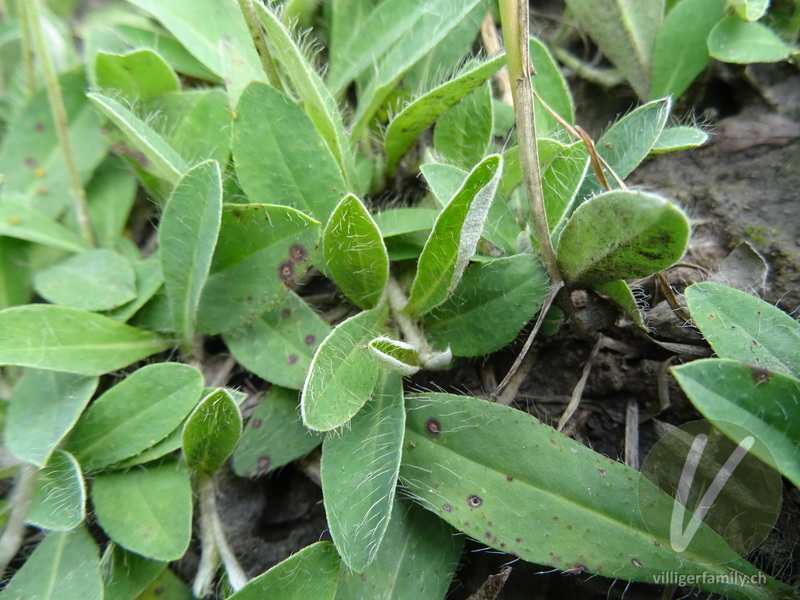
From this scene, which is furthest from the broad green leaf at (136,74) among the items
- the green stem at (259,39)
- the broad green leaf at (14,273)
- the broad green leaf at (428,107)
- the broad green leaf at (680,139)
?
the broad green leaf at (680,139)

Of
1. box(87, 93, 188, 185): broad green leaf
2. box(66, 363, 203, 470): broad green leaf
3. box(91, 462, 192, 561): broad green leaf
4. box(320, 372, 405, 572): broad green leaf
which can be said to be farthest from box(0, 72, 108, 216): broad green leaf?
box(320, 372, 405, 572): broad green leaf

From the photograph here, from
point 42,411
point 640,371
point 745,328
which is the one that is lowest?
point 640,371

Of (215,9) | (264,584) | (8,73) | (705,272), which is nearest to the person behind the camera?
(264,584)

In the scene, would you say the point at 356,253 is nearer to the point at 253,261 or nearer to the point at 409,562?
the point at 253,261

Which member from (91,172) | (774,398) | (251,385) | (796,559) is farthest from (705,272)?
(91,172)

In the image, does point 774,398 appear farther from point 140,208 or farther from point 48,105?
point 48,105

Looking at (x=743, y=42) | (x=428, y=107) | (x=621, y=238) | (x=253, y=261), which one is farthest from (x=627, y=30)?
(x=253, y=261)
